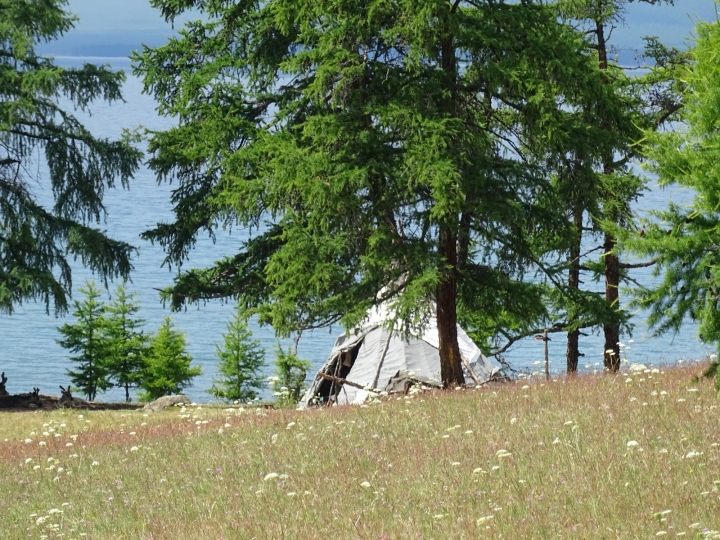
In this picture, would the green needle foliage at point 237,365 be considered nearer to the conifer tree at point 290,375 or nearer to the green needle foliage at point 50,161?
the conifer tree at point 290,375

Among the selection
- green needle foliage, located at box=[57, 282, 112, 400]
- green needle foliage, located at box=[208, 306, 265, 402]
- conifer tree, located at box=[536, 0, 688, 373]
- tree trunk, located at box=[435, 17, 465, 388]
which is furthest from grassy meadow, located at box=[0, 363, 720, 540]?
green needle foliage, located at box=[208, 306, 265, 402]

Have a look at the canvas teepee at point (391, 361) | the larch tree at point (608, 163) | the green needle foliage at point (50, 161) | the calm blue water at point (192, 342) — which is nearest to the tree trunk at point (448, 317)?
the larch tree at point (608, 163)

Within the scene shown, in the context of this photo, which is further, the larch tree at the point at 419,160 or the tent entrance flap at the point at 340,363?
the tent entrance flap at the point at 340,363

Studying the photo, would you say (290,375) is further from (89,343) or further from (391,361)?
(391,361)

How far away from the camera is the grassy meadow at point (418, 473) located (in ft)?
20.5

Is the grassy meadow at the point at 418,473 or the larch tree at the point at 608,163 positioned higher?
the larch tree at the point at 608,163

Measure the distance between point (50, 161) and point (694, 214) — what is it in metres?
20.5

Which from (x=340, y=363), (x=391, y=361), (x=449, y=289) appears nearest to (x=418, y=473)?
(x=449, y=289)

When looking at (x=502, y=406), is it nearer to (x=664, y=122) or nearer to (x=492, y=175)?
(x=492, y=175)

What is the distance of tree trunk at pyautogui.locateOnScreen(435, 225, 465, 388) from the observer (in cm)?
1708

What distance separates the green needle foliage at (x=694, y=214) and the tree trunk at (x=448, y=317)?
29.1 ft

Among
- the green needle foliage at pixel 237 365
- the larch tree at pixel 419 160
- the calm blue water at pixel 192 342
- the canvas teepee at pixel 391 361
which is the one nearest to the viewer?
the larch tree at pixel 419 160

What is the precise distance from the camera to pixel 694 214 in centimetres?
758

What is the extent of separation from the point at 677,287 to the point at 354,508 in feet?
11.6
